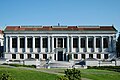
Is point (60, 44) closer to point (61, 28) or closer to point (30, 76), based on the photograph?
point (61, 28)

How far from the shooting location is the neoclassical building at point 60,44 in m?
82.9

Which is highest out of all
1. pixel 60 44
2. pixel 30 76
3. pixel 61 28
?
pixel 61 28

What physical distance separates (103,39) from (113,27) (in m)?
5.27

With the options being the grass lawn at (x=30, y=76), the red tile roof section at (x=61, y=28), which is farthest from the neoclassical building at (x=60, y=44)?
the grass lawn at (x=30, y=76)

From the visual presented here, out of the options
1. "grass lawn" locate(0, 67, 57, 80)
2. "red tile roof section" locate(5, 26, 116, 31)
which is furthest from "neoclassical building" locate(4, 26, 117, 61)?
"grass lawn" locate(0, 67, 57, 80)

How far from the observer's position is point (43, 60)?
8019 centimetres

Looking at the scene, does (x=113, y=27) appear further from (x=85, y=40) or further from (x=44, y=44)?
(x=44, y=44)

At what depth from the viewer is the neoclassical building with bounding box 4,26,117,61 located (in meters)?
82.9

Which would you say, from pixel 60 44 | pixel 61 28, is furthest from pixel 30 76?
pixel 61 28

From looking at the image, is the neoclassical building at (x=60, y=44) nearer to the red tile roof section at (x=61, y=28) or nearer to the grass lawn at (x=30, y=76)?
the red tile roof section at (x=61, y=28)

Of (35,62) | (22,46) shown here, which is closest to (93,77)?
(35,62)

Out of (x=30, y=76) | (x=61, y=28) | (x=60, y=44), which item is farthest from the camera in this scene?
(x=61, y=28)

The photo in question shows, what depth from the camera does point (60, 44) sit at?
83.8 m

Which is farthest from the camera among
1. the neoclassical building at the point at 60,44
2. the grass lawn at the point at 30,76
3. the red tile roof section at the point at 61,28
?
the red tile roof section at the point at 61,28
